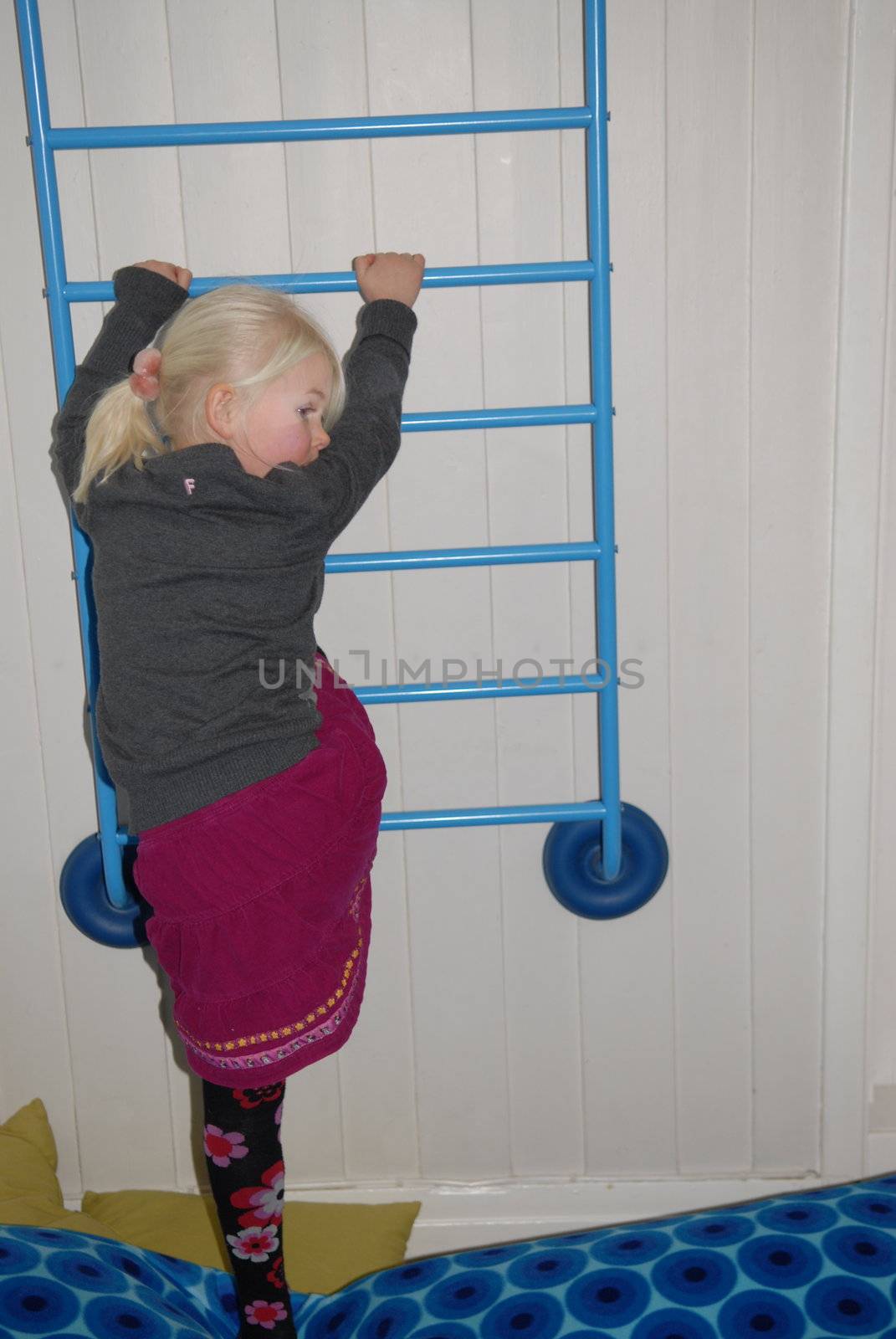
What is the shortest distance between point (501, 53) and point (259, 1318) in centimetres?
179

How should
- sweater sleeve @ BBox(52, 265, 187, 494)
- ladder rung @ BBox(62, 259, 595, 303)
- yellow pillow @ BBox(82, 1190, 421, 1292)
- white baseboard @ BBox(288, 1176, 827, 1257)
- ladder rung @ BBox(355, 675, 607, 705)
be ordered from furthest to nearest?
white baseboard @ BBox(288, 1176, 827, 1257) < yellow pillow @ BBox(82, 1190, 421, 1292) < ladder rung @ BBox(355, 675, 607, 705) < ladder rung @ BBox(62, 259, 595, 303) < sweater sleeve @ BBox(52, 265, 187, 494)

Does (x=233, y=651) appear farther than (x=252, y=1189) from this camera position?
No

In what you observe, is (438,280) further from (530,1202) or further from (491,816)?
(530,1202)

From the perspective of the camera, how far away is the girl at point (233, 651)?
1418 millimetres

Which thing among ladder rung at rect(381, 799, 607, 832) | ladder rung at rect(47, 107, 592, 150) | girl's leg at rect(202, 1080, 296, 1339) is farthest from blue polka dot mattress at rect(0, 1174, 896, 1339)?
ladder rung at rect(47, 107, 592, 150)

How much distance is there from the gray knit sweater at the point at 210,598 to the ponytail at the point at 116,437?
0.9 inches

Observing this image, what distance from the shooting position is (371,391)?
5.14 ft

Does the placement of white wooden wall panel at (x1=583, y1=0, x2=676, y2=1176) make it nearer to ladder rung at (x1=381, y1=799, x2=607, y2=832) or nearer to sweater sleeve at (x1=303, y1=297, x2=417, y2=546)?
ladder rung at (x1=381, y1=799, x2=607, y2=832)

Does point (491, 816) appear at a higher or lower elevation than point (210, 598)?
lower

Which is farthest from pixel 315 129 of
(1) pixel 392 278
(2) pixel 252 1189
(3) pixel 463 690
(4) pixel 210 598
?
(2) pixel 252 1189

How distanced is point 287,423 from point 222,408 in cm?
8

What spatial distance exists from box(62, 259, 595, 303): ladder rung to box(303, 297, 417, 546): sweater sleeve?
6 cm

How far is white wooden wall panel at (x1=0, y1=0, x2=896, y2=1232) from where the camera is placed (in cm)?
175

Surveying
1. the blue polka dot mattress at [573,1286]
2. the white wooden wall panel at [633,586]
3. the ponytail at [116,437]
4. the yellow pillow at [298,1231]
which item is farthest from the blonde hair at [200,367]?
the yellow pillow at [298,1231]
